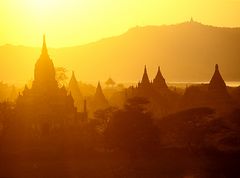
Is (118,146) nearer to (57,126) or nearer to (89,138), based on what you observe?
(89,138)

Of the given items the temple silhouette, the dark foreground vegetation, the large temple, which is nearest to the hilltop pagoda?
the temple silhouette

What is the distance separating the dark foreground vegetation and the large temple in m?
0.83

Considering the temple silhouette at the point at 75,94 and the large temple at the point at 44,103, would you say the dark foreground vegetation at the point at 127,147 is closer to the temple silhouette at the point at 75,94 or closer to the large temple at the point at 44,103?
the large temple at the point at 44,103

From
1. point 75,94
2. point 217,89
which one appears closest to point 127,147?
point 217,89

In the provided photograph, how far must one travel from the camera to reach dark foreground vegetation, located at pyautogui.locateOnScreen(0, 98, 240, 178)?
129 feet

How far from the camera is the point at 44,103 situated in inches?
1951

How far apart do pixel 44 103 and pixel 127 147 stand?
849cm

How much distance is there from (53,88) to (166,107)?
19005mm

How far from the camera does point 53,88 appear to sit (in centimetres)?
5128

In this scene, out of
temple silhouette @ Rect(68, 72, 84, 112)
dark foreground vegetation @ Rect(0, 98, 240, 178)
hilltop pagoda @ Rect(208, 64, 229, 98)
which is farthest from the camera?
temple silhouette @ Rect(68, 72, 84, 112)

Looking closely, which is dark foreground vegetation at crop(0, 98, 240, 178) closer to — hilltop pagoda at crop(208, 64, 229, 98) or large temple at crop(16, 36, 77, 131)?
large temple at crop(16, 36, 77, 131)

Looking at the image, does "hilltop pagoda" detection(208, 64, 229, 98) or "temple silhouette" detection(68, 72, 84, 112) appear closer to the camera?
"hilltop pagoda" detection(208, 64, 229, 98)

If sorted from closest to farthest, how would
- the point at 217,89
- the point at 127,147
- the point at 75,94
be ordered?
the point at 127,147 → the point at 217,89 → the point at 75,94

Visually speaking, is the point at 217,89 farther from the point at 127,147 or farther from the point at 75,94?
the point at 127,147
